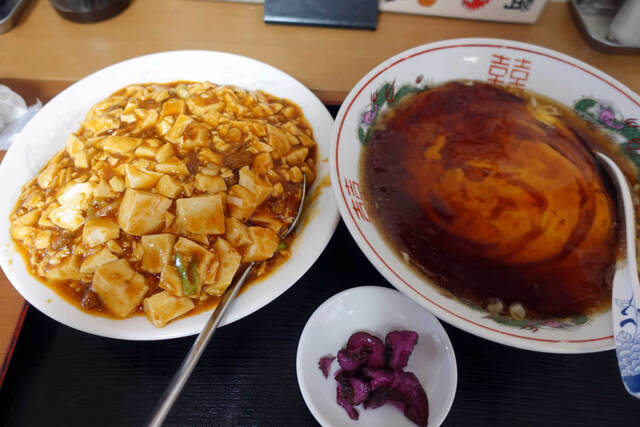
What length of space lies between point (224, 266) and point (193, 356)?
261 millimetres

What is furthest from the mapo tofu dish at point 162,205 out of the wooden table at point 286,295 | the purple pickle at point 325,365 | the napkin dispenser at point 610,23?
the napkin dispenser at point 610,23

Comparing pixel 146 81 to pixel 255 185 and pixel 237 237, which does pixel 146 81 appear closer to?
pixel 255 185

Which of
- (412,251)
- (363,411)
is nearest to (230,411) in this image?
(363,411)

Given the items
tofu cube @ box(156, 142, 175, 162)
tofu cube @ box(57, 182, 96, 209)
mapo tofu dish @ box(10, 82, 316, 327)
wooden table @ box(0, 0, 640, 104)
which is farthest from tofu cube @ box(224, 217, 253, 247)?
wooden table @ box(0, 0, 640, 104)

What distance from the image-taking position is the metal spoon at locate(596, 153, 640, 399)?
90cm

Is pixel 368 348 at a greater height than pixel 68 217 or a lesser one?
lesser

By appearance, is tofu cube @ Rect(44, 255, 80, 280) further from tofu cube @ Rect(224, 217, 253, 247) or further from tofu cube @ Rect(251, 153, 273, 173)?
tofu cube @ Rect(251, 153, 273, 173)

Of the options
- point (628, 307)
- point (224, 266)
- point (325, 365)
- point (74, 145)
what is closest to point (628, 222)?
point (628, 307)

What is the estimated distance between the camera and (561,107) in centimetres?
142

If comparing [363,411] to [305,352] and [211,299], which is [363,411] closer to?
[305,352]

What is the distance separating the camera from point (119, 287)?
111 centimetres

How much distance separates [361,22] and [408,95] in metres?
0.78

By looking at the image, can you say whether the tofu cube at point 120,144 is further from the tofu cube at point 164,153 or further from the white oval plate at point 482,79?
the white oval plate at point 482,79

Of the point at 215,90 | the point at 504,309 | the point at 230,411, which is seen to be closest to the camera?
the point at 504,309
